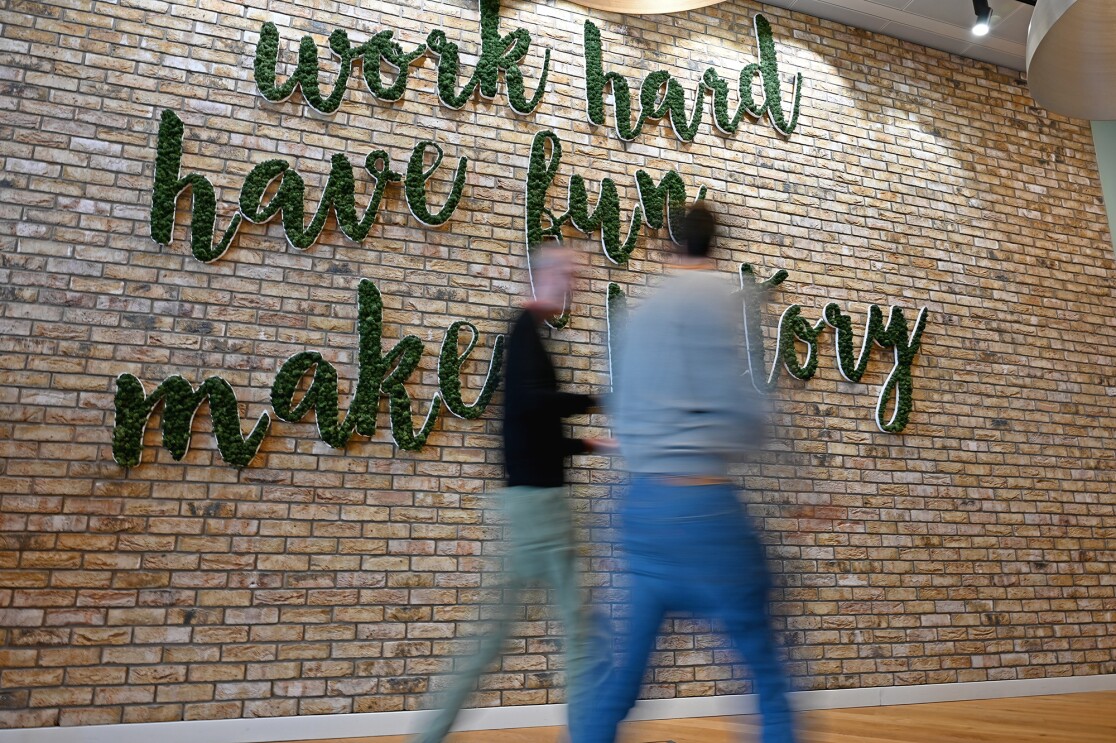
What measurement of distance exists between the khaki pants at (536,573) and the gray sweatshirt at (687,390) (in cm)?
52

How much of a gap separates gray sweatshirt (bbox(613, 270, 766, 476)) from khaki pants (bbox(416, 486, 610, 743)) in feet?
1.72

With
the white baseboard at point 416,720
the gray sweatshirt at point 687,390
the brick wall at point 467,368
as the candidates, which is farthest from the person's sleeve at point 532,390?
the white baseboard at point 416,720

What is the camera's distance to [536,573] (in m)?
2.50

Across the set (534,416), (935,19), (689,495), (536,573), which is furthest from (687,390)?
(935,19)

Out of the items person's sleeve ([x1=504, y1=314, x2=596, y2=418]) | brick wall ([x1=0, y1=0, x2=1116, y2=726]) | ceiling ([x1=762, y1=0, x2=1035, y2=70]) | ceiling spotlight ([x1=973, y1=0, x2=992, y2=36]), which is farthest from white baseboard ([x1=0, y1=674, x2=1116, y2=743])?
ceiling ([x1=762, y1=0, x2=1035, y2=70])

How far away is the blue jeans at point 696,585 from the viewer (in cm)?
184

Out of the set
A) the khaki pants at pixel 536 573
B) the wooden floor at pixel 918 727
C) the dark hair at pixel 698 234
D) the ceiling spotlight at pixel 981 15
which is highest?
the ceiling spotlight at pixel 981 15

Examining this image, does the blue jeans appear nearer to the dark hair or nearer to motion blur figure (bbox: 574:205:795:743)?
motion blur figure (bbox: 574:205:795:743)

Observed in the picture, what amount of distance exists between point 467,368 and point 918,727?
2.78m

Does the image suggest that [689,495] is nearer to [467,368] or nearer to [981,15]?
[467,368]

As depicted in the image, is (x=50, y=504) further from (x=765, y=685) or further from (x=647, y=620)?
(x=765, y=685)

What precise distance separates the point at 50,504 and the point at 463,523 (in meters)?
1.84

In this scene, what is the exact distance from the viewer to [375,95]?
4.54 m

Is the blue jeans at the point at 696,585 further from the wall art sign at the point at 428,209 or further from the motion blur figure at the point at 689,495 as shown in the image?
the wall art sign at the point at 428,209
